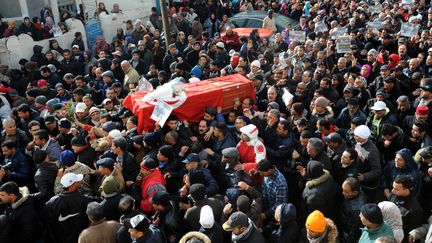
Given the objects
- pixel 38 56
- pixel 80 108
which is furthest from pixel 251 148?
pixel 38 56

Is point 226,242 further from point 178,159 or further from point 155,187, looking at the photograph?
point 178,159

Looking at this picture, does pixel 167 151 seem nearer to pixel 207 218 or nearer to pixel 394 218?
pixel 207 218

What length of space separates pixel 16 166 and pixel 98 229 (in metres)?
2.18

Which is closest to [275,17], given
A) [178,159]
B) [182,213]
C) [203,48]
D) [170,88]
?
[203,48]

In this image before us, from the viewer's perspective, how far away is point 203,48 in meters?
11.8

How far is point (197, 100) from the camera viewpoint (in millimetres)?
6801

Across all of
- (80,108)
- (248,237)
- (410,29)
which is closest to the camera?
(248,237)

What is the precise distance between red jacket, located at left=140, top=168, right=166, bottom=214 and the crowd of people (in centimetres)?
2

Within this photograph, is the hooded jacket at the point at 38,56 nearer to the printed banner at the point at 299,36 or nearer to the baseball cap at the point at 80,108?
the baseball cap at the point at 80,108

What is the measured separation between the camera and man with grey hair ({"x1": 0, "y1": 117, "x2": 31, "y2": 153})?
6.68m

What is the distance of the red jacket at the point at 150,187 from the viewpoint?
5.08m

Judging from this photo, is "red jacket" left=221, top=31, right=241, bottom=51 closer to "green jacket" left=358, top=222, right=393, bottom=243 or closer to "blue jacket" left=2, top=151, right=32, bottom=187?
"blue jacket" left=2, top=151, right=32, bottom=187

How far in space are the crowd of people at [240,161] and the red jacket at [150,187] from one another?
0.05ft

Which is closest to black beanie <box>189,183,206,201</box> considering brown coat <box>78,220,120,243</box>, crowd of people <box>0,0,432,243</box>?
crowd of people <box>0,0,432,243</box>
